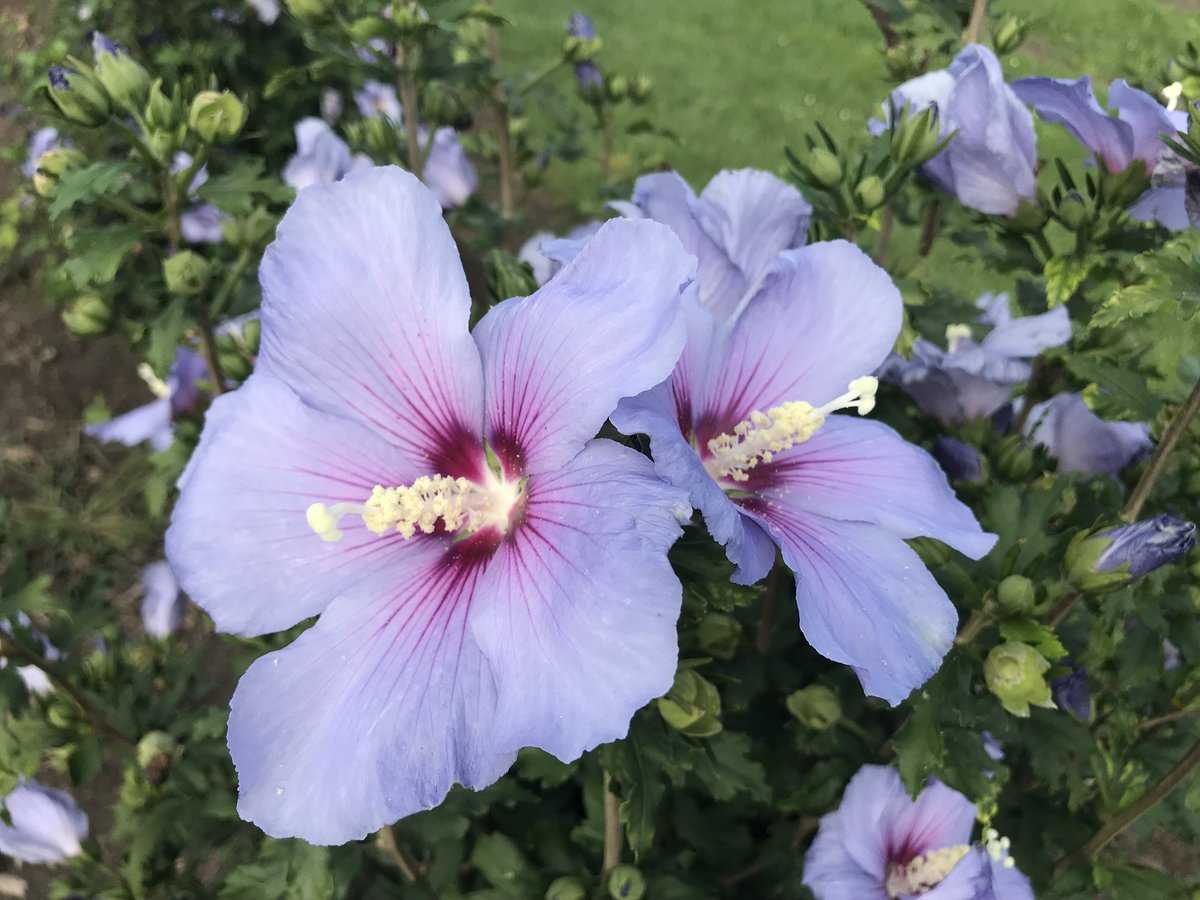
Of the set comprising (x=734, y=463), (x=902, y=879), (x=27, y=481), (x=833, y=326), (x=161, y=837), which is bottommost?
(x=27, y=481)

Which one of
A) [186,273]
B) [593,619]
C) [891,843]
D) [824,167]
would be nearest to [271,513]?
[593,619]

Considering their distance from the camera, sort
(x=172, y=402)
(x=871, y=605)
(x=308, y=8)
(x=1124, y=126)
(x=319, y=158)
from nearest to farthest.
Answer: (x=871, y=605) < (x=1124, y=126) < (x=308, y=8) < (x=172, y=402) < (x=319, y=158)

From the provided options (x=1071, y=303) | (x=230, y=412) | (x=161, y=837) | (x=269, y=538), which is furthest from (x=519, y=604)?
(x=1071, y=303)

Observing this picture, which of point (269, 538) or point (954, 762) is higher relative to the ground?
point (269, 538)

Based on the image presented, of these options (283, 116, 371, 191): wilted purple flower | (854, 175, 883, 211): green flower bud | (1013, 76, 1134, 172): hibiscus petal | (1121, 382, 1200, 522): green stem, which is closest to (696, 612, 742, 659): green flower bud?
(1121, 382, 1200, 522): green stem

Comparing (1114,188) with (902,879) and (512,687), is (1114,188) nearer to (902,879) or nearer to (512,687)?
(902,879)

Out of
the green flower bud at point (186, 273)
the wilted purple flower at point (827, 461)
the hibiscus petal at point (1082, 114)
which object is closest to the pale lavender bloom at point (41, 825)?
the green flower bud at point (186, 273)

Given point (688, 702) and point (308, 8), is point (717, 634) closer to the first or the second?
point (688, 702)
